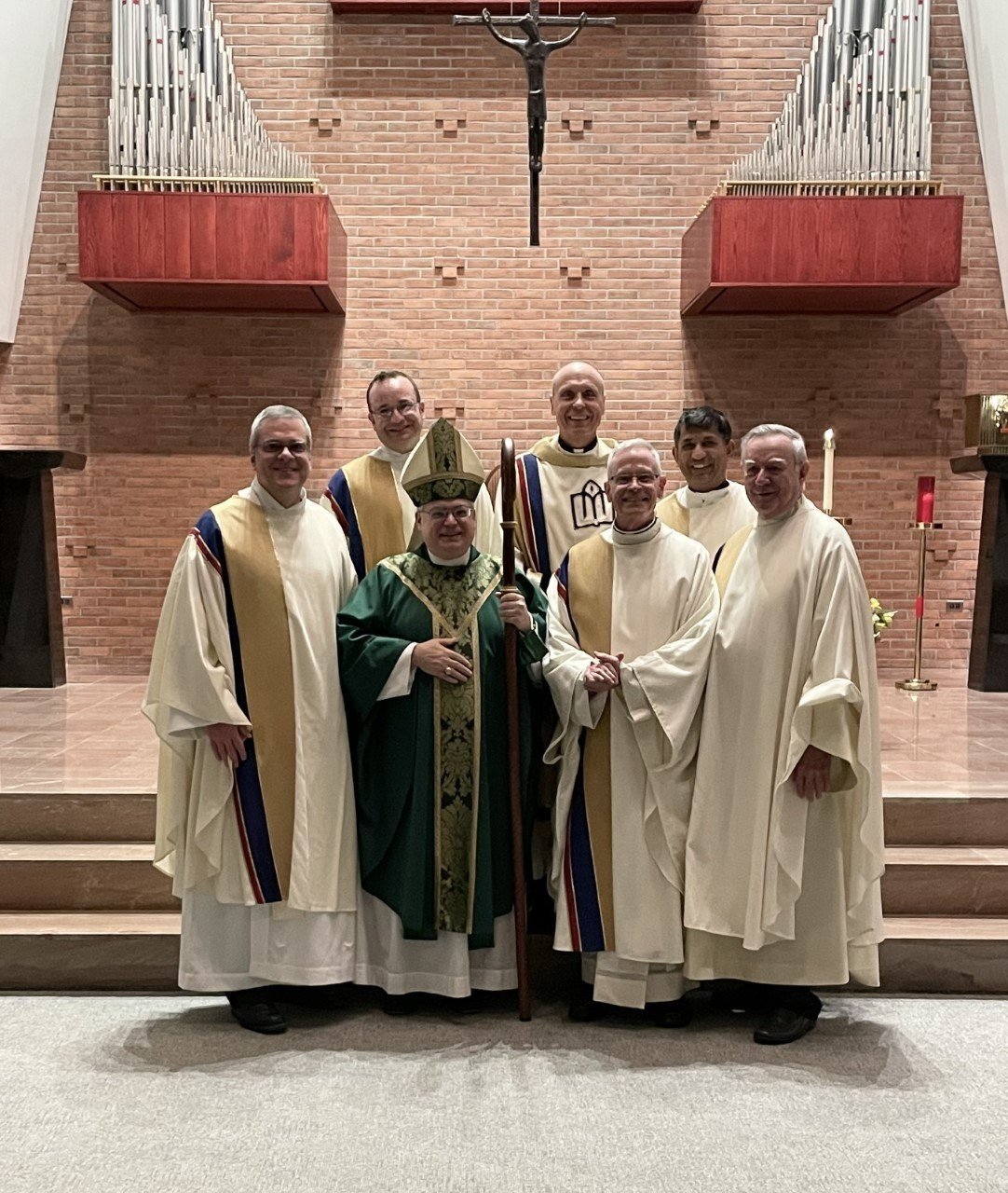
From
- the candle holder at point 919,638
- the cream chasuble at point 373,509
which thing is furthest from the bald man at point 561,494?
the candle holder at point 919,638

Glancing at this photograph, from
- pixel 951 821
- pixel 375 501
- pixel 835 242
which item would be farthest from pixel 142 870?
pixel 835 242

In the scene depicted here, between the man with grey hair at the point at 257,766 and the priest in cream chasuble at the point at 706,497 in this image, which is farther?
the priest in cream chasuble at the point at 706,497

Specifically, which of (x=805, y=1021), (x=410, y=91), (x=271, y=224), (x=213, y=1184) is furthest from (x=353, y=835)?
(x=410, y=91)

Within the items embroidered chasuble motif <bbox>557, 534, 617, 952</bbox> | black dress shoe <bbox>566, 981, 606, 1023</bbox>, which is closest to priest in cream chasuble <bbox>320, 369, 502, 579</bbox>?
embroidered chasuble motif <bbox>557, 534, 617, 952</bbox>

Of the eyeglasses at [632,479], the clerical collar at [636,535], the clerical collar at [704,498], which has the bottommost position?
the clerical collar at [636,535]

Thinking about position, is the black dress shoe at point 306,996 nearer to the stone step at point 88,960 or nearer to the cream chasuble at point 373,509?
the stone step at point 88,960

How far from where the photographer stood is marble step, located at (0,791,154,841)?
491cm

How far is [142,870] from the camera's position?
4648mm

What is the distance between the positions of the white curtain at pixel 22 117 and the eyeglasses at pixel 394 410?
4701 millimetres

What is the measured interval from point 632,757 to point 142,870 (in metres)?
1.95

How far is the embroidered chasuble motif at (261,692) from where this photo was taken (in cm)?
396

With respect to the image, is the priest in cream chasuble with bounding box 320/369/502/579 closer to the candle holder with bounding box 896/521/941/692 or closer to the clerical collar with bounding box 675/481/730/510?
the clerical collar with bounding box 675/481/730/510

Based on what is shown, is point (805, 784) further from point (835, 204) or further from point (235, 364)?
point (235, 364)

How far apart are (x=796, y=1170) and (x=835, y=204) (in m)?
6.32
